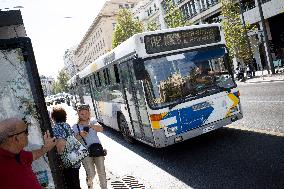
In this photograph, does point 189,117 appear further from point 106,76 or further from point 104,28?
point 104,28

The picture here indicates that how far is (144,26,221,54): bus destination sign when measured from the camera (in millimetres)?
8695

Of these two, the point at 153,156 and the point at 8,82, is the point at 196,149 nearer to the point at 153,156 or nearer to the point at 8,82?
the point at 153,156

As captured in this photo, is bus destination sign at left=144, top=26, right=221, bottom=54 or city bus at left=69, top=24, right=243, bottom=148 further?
bus destination sign at left=144, top=26, right=221, bottom=54

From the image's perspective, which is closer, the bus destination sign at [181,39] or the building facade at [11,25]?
the building facade at [11,25]

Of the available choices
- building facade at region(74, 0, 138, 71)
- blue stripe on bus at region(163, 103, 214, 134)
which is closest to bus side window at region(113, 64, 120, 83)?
blue stripe on bus at region(163, 103, 214, 134)

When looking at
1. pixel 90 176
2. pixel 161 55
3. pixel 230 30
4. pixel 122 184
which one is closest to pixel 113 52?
pixel 161 55

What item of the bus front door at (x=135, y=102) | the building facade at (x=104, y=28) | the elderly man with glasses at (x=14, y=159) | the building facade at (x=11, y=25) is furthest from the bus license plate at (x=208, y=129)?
the building facade at (x=104, y=28)

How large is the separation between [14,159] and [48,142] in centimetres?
101

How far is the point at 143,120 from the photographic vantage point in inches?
364

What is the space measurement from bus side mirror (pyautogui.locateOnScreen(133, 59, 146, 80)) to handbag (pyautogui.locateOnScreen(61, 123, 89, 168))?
336 centimetres

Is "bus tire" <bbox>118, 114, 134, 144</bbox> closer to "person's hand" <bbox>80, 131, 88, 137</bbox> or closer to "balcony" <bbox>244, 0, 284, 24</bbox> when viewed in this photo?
"person's hand" <bbox>80, 131, 88, 137</bbox>

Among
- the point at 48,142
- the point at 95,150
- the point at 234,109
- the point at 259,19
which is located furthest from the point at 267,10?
the point at 48,142

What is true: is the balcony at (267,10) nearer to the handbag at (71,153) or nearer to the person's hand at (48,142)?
the handbag at (71,153)

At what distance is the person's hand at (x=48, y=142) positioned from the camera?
4223mm
